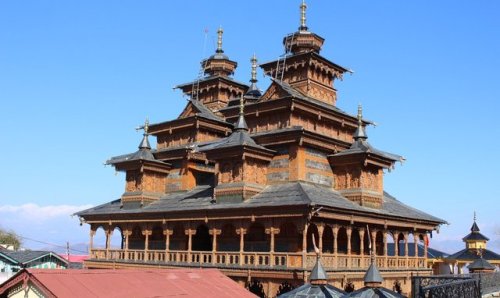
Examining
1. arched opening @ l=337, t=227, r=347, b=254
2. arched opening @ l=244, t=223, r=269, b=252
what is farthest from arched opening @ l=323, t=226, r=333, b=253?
arched opening @ l=244, t=223, r=269, b=252

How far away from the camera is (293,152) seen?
1307 inches

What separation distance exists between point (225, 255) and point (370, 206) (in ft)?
31.2

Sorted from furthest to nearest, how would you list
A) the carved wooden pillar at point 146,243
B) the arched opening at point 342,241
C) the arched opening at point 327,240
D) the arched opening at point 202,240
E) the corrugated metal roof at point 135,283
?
1. the arched opening at point 202,240
2. the carved wooden pillar at point 146,243
3. the arched opening at point 342,241
4. the arched opening at point 327,240
5. the corrugated metal roof at point 135,283

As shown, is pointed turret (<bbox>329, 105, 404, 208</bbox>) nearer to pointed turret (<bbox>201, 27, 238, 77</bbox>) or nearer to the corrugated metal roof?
the corrugated metal roof

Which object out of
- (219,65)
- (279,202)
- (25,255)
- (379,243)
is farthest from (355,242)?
(25,255)

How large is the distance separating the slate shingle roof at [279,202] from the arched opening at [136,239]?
2.29m

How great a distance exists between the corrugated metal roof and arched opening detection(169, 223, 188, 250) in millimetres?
16149

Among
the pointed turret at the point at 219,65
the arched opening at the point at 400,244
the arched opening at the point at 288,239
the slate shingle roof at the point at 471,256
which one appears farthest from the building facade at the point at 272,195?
the slate shingle roof at the point at 471,256

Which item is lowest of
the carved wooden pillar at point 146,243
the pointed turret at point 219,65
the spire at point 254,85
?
the carved wooden pillar at point 146,243

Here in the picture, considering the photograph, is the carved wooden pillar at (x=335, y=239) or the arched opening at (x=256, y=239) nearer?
the carved wooden pillar at (x=335, y=239)

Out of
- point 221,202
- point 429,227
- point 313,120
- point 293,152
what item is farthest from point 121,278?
point 429,227

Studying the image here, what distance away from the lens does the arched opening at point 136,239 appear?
40.9 meters

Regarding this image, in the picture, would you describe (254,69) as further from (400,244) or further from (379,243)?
(400,244)

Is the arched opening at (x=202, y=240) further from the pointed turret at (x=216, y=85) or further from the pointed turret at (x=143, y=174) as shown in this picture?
the pointed turret at (x=216, y=85)
